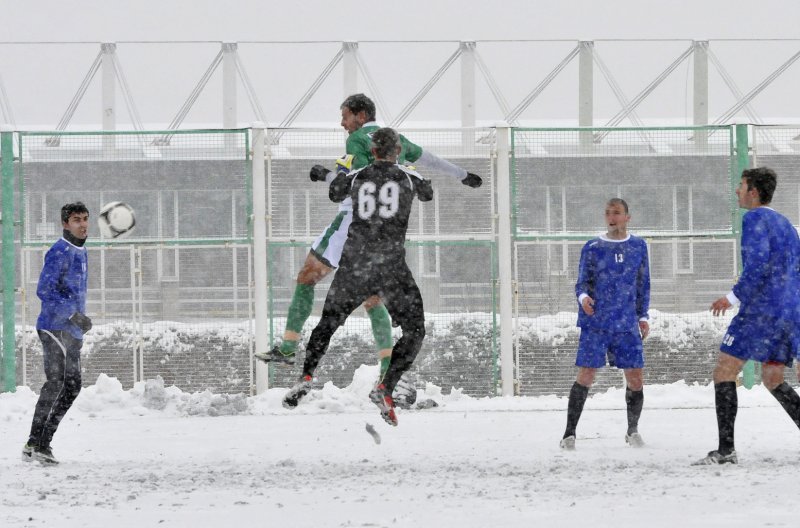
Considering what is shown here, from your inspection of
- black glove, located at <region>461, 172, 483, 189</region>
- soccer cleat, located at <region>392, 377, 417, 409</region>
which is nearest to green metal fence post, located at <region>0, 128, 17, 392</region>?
soccer cleat, located at <region>392, 377, 417, 409</region>

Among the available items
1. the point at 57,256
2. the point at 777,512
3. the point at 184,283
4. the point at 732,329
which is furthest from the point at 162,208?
the point at 777,512

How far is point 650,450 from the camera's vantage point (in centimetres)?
868

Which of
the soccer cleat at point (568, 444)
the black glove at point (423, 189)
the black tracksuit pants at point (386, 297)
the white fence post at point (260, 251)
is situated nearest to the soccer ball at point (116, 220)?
the white fence post at point (260, 251)

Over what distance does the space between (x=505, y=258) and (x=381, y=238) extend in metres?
4.93

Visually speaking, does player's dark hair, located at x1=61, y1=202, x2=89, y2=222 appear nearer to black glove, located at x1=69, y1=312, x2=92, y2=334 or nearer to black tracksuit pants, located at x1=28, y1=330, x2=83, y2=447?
black glove, located at x1=69, y1=312, x2=92, y2=334

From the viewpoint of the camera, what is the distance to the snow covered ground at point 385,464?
6.02 meters

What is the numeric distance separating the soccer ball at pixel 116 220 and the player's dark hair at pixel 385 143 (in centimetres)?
479

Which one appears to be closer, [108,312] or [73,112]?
[108,312]

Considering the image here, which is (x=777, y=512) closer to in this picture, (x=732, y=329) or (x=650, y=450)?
(x=732, y=329)

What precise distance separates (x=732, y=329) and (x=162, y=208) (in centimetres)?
742

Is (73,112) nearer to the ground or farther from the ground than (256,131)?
farther from the ground

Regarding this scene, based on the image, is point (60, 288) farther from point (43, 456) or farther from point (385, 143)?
point (385, 143)

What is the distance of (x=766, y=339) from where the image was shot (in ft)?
24.3

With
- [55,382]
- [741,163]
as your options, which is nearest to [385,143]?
[55,382]
